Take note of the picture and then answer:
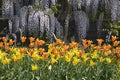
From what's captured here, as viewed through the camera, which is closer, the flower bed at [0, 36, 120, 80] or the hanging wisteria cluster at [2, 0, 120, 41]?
the flower bed at [0, 36, 120, 80]

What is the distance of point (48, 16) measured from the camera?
8484mm

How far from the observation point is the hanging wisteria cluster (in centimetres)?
842

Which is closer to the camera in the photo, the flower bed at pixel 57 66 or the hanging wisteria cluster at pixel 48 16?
the flower bed at pixel 57 66

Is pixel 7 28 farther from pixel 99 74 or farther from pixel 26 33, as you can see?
pixel 99 74

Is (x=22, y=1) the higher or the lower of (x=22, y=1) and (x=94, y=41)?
the higher

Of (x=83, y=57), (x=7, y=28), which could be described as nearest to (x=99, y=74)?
(x=83, y=57)

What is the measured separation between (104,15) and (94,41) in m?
0.62

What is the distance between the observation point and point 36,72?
5586 millimetres

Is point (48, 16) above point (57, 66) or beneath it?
above

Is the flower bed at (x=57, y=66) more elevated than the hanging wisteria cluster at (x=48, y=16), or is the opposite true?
the hanging wisteria cluster at (x=48, y=16)

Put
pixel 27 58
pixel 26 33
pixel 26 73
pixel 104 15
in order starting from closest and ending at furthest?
pixel 26 73, pixel 27 58, pixel 26 33, pixel 104 15

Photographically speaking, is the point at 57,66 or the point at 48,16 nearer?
the point at 57,66

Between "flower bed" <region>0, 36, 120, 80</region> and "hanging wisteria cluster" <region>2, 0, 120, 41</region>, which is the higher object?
"hanging wisteria cluster" <region>2, 0, 120, 41</region>

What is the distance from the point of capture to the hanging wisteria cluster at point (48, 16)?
27.6ft
